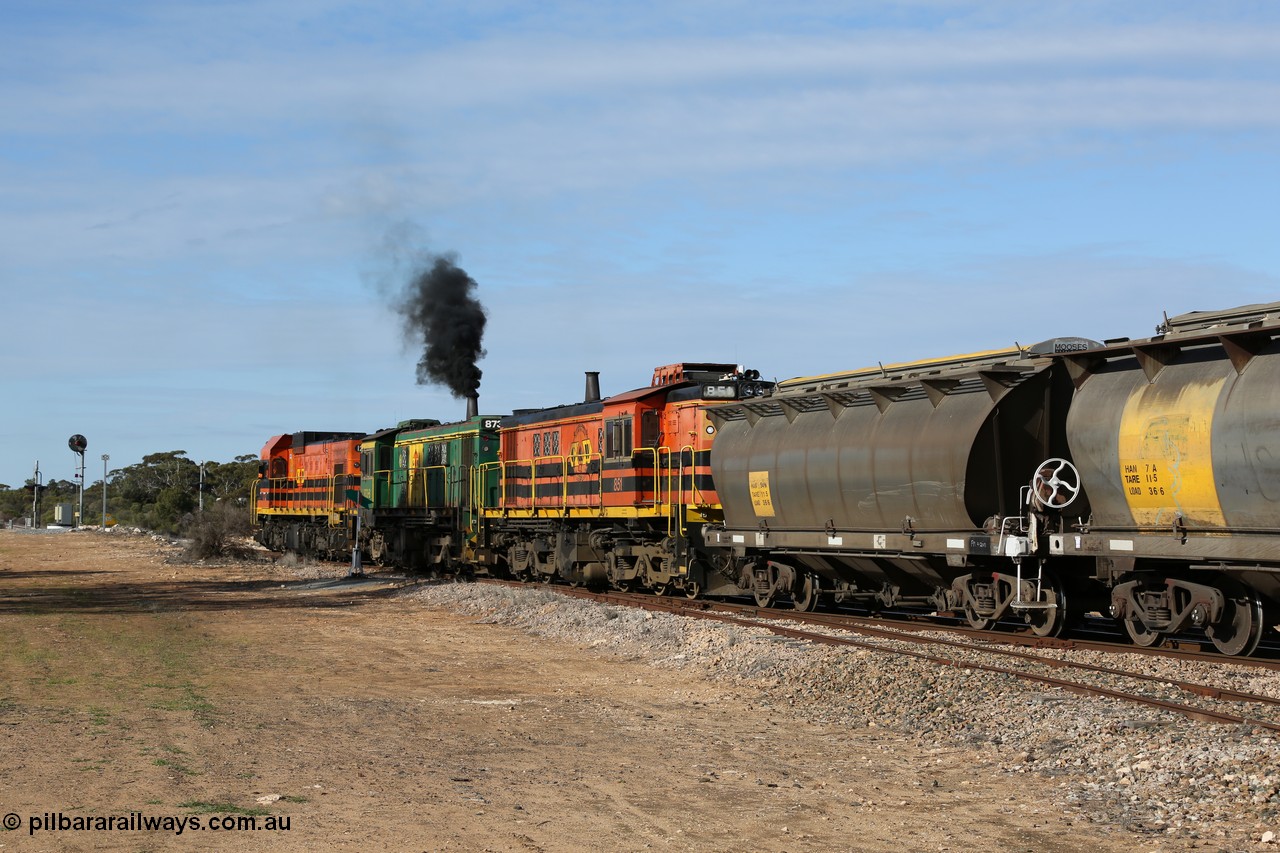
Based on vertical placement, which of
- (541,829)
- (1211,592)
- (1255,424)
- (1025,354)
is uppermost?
(1025,354)

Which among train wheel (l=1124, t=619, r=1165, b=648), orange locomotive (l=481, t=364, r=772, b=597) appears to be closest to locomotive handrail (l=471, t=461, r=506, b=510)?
orange locomotive (l=481, t=364, r=772, b=597)

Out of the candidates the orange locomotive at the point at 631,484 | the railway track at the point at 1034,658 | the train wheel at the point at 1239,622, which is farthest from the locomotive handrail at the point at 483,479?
the train wheel at the point at 1239,622

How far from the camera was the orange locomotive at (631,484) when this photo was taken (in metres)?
24.6

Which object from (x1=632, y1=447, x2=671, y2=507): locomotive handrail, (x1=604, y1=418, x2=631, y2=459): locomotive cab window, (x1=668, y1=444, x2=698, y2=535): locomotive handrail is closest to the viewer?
(x1=668, y1=444, x2=698, y2=535): locomotive handrail

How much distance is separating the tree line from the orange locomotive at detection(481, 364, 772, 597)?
6512 centimetres

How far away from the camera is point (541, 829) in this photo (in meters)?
8.66

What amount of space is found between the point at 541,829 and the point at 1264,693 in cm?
799

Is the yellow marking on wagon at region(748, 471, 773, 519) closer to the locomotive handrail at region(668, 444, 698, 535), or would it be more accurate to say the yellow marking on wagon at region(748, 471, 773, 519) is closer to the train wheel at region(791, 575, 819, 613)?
the train wheel at region(791, 575, 819, 613)

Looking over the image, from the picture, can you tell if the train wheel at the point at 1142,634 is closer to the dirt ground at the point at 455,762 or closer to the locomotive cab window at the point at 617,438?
the dirt ground at the point at 455,762

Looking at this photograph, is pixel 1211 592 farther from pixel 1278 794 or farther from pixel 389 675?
pixel 389 675

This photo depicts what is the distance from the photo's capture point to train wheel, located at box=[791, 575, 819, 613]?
880 inches

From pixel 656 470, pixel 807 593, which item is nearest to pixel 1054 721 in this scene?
pixel 807 593

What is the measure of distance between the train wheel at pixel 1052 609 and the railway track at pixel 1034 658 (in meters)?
0.44

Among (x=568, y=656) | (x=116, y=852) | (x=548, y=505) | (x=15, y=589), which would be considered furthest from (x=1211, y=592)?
(x=15, y=589)
